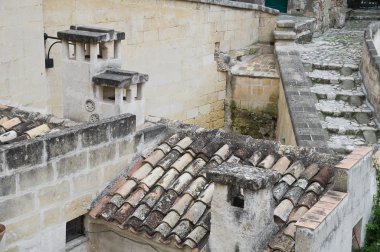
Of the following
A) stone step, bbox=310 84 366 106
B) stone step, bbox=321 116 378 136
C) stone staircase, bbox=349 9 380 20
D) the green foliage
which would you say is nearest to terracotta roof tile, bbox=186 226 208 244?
the green foliage

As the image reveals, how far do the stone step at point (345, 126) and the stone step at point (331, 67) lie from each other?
8.52 ft

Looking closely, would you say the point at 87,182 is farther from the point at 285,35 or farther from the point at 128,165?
the point at 285,35

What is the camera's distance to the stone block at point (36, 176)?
6.37 m

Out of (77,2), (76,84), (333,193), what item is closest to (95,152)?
(76,84)

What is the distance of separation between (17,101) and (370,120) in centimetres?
767

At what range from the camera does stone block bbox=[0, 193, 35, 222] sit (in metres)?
6.23

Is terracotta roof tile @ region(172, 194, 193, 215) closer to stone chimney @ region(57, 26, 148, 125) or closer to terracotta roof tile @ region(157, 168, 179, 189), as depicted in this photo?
terracotta roof tile @ region(157, 168, 179, 189)

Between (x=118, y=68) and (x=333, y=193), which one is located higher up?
(x=118, y=68)

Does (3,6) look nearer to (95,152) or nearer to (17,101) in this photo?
(17,101)

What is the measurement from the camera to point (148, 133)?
26.4 ft

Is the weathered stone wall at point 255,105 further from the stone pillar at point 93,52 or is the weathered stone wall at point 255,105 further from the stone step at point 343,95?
the stone pillar at point 93,52

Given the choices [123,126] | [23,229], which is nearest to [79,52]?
[123,126]

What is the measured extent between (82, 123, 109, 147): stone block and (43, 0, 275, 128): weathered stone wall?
15.0 feet

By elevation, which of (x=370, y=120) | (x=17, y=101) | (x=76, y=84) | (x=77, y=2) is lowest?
(x=370, y=120)
